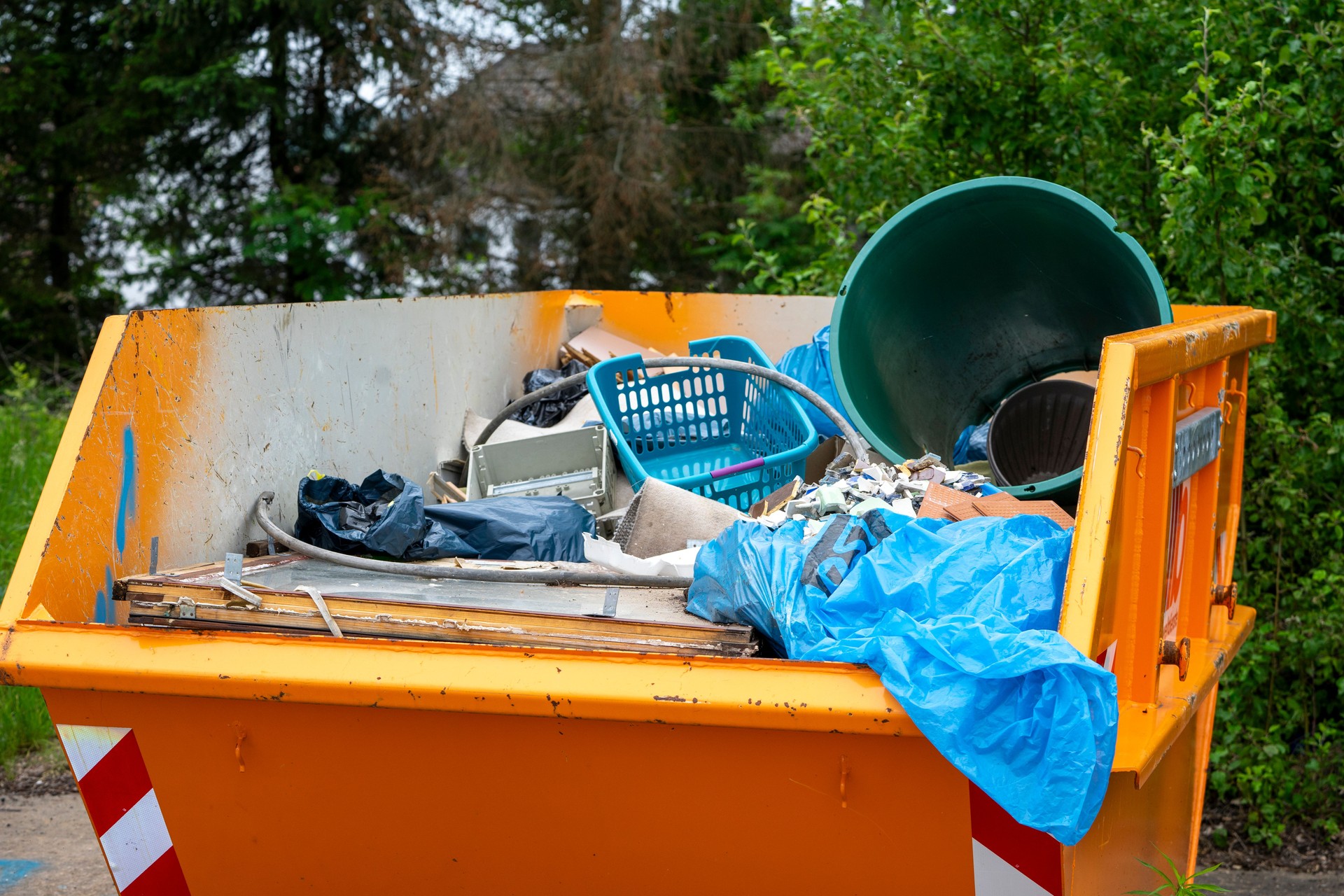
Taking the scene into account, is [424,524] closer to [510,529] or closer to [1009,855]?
[510,529]

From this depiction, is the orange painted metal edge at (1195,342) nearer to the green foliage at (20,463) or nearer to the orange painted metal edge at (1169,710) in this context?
the orange painted metal edge at (1169,710)

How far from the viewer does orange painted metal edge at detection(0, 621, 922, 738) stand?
1441 millimetres

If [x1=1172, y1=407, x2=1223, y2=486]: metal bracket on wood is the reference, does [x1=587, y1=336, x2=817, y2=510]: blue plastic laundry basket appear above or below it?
below

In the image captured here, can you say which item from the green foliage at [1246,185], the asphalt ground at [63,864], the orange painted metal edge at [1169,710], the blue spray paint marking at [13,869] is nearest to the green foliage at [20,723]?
the asphalt ground at [63,864]

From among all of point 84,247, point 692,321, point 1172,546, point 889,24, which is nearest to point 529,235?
point 84,247

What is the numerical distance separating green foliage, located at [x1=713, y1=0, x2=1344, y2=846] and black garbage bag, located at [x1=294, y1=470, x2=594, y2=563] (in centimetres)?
227

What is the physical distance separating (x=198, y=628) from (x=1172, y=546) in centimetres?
173

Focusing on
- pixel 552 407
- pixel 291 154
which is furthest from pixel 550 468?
pixel 291 154

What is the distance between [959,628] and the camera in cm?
144

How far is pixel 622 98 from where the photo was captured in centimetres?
1006

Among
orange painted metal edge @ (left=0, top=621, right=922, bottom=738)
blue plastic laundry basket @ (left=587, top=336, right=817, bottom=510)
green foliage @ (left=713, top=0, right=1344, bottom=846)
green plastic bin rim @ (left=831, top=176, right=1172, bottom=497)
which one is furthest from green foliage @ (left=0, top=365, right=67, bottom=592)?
green foliage @ (left=713, top=0, right=1344, bottom=846)

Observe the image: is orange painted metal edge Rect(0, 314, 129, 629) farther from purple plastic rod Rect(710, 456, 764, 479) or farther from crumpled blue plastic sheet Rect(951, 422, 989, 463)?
crumpled blue plastic sheet Rect(951, 422, 989, 463)

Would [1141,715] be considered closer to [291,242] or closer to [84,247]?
[291,242]

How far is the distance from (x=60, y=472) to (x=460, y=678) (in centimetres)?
85
